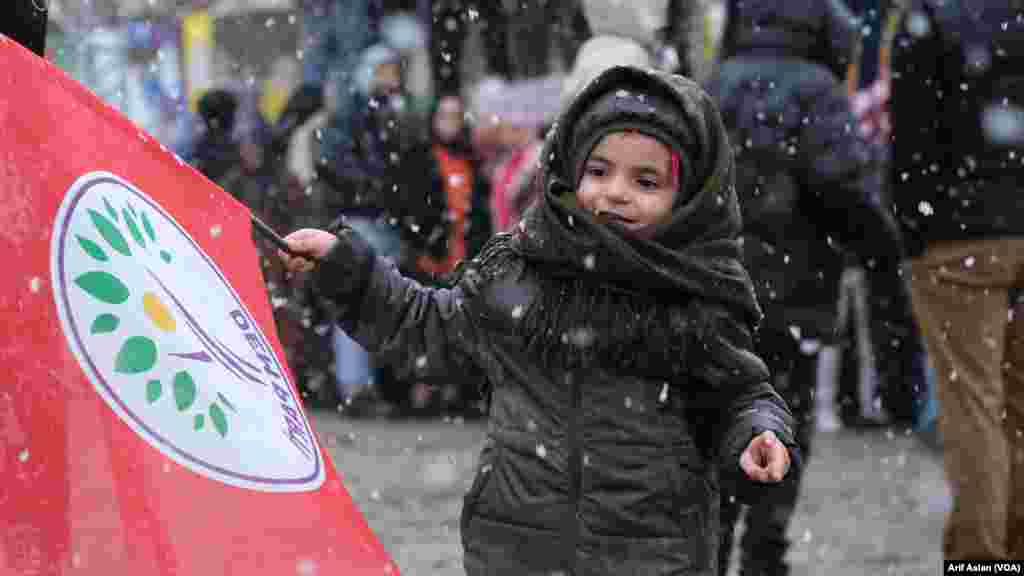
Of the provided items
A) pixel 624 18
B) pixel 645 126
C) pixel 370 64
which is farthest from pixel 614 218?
pixel 370 64

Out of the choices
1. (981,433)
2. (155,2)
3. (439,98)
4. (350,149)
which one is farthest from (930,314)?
(155,2)

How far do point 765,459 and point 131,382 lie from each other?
105cm

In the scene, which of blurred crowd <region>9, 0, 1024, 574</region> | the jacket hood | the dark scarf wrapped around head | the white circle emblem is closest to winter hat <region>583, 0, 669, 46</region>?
blurred crowd <region>9, 0, 1024, 574</region>

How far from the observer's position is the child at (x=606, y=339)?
3.44m

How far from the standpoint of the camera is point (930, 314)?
5.87m

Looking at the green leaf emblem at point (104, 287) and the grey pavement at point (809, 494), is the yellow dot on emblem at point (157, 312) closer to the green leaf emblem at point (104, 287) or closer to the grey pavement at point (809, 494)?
the green leaf emblem at point (104, 287)

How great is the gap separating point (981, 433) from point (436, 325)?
2633mm

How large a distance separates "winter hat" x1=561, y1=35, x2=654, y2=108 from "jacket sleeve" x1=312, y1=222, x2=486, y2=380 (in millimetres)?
2030

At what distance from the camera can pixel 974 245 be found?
5.73 metres

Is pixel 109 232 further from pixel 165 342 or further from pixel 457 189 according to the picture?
pixel 457 189

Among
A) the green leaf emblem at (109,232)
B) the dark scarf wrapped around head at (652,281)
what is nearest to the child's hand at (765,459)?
the dark scarf wrapped around head at (652,281)

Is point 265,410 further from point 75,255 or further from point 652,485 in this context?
point 652,485

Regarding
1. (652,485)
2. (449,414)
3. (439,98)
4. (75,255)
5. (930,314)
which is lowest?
(449,414)

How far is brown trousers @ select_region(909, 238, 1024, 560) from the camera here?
18.6 ft
